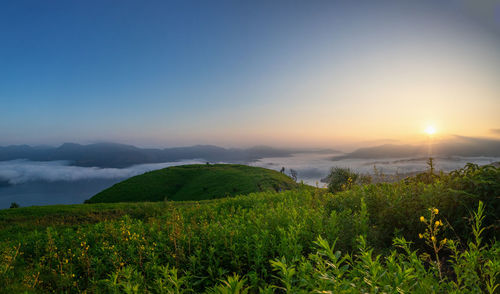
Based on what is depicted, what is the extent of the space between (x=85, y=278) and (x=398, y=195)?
705cm

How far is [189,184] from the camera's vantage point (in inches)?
1949

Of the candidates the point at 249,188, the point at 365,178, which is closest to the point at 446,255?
the point at 365,178

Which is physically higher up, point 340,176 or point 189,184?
point 340,176

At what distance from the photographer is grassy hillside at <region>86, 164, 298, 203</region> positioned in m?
39.2

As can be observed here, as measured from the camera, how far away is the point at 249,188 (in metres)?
36.2

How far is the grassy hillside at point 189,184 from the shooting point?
1541 inches

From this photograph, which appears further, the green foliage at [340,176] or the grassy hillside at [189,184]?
the grassy hillside at [189,184]

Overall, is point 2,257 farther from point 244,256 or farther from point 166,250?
point 244,256

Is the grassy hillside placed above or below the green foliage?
below

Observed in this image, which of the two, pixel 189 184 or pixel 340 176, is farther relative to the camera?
pixel 189 184

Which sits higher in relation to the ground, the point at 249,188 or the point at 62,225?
the point at 62,225

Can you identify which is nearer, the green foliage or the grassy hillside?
the green foliage

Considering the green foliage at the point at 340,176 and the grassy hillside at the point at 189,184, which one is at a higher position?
the green foliage at the point at 340,176

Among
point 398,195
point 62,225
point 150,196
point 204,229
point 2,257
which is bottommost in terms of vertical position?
point 150,196
